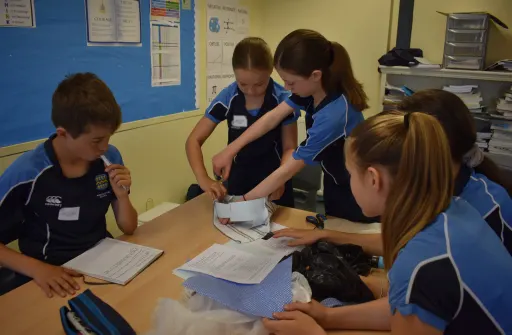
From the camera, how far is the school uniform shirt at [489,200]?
1.19 metres

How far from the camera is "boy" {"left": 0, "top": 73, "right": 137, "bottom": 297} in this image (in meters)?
1.32

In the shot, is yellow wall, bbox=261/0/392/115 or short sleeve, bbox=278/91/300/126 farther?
yellow wall, bbox=261/0/392/115

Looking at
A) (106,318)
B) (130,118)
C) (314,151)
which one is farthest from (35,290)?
(130,118)

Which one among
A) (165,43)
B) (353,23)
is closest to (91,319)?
(165,43)

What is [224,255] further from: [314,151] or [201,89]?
[201,89]

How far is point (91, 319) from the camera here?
992 mm

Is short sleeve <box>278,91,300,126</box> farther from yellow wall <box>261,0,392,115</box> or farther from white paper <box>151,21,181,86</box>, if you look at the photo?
yellow wall <box>261,0,392,115</box>

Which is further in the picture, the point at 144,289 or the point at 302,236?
the point at 302,236

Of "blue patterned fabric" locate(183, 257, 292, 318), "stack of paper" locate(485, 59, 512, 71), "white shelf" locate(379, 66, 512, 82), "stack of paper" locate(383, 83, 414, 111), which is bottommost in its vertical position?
"blue patterned fabric" locate(183, 257, 292, 318)

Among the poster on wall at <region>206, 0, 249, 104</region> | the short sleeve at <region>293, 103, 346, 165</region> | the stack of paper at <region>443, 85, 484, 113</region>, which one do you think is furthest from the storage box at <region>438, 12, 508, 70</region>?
the short sleeve at <region>293, 103, 346, 165</region>

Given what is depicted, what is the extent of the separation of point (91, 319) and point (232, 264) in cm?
42

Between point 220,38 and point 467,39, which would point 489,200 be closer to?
point 467,39

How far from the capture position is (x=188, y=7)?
2.80 meters

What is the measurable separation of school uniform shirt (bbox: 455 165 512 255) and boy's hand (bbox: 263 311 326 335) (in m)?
0.53
